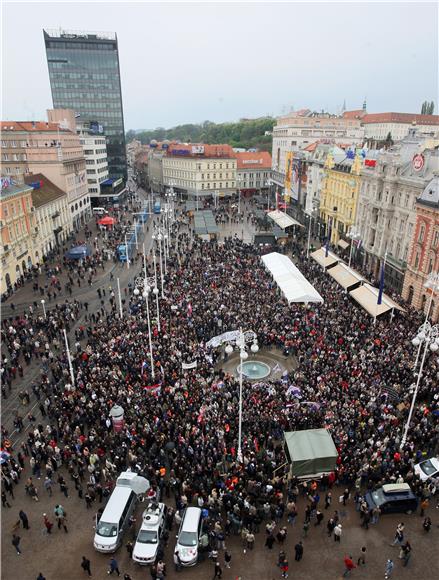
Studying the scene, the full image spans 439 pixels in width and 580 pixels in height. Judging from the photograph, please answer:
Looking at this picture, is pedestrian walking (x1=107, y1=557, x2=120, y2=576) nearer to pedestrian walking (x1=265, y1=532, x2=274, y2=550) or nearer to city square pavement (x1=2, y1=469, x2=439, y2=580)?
city square pavement (x1=2, y1=469, x2=439, y2=580)

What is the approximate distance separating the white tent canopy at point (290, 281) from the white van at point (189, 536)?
19.6 metres

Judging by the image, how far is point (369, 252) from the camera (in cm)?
4438

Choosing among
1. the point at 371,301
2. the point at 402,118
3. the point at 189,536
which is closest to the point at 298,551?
the point at 189,536

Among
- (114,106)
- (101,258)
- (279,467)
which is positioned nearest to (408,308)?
(279,467)

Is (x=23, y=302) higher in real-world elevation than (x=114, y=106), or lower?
lower

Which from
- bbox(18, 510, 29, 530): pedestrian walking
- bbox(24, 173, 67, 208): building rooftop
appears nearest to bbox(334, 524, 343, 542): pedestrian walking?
bbox(18, 510, 29, 530): pedestrian walking

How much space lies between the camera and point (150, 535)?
1471 centimetres

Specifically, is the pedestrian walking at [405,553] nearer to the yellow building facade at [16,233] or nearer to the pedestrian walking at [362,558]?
the pedestrian walking at [362,558]

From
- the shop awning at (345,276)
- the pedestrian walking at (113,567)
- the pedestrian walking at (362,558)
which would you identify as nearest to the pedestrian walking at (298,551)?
the pedestrian walking at (362,558)

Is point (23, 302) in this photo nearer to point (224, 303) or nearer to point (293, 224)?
point (224, 303)

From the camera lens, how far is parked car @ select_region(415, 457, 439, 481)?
1708cm

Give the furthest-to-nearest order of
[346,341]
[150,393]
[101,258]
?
1. [101,258]
2. [346,341]
3. [150,393]

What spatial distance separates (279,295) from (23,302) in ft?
A: 79.2

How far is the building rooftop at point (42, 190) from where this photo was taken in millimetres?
51188
